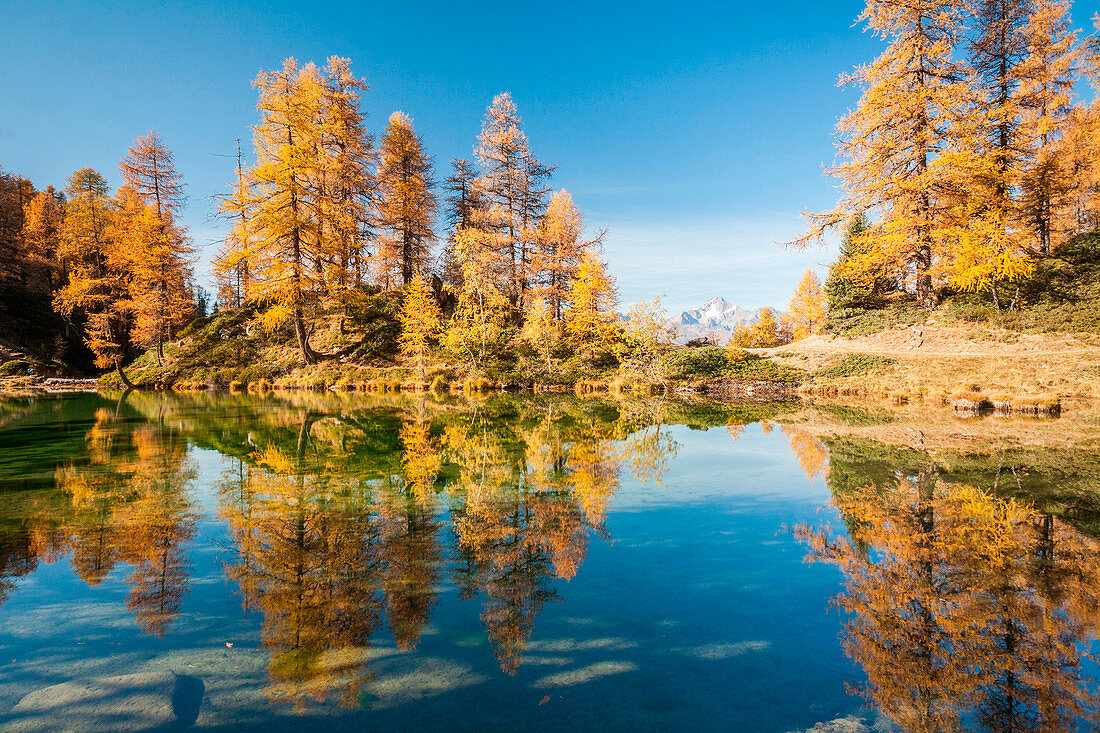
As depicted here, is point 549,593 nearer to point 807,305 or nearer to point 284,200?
point 284,200

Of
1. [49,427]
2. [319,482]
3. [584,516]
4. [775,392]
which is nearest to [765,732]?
[584,516]

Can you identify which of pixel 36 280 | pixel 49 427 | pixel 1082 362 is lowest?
pixel 49 427

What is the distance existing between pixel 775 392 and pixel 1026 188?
44.7 feet

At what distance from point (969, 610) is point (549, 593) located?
126 inches

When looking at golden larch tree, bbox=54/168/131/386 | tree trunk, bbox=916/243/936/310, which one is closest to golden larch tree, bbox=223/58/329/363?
golden larch tree, bbox=54/168/131/386

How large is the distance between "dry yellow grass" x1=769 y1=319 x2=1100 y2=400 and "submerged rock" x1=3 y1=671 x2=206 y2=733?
20.6 metres

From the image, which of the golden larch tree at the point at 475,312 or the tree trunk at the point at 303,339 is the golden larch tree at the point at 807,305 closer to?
the golden larch tree at the point at 475,312

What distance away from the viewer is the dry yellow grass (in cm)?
1602

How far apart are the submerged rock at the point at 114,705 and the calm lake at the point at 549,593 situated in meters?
0.02

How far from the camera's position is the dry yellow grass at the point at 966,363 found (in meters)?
16.0

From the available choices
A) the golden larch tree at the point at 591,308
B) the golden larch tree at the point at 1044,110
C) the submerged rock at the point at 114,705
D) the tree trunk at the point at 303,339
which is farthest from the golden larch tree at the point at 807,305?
the submerged rock at the point at 114,705

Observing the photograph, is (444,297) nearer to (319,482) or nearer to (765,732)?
(319,482)

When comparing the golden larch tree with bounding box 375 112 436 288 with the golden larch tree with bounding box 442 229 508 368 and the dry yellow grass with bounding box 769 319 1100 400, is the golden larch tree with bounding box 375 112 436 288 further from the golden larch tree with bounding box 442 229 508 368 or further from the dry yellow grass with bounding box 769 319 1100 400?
the dry yellow grass with bounding box 769 319 1100 400

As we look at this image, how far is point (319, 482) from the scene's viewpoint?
733cm
